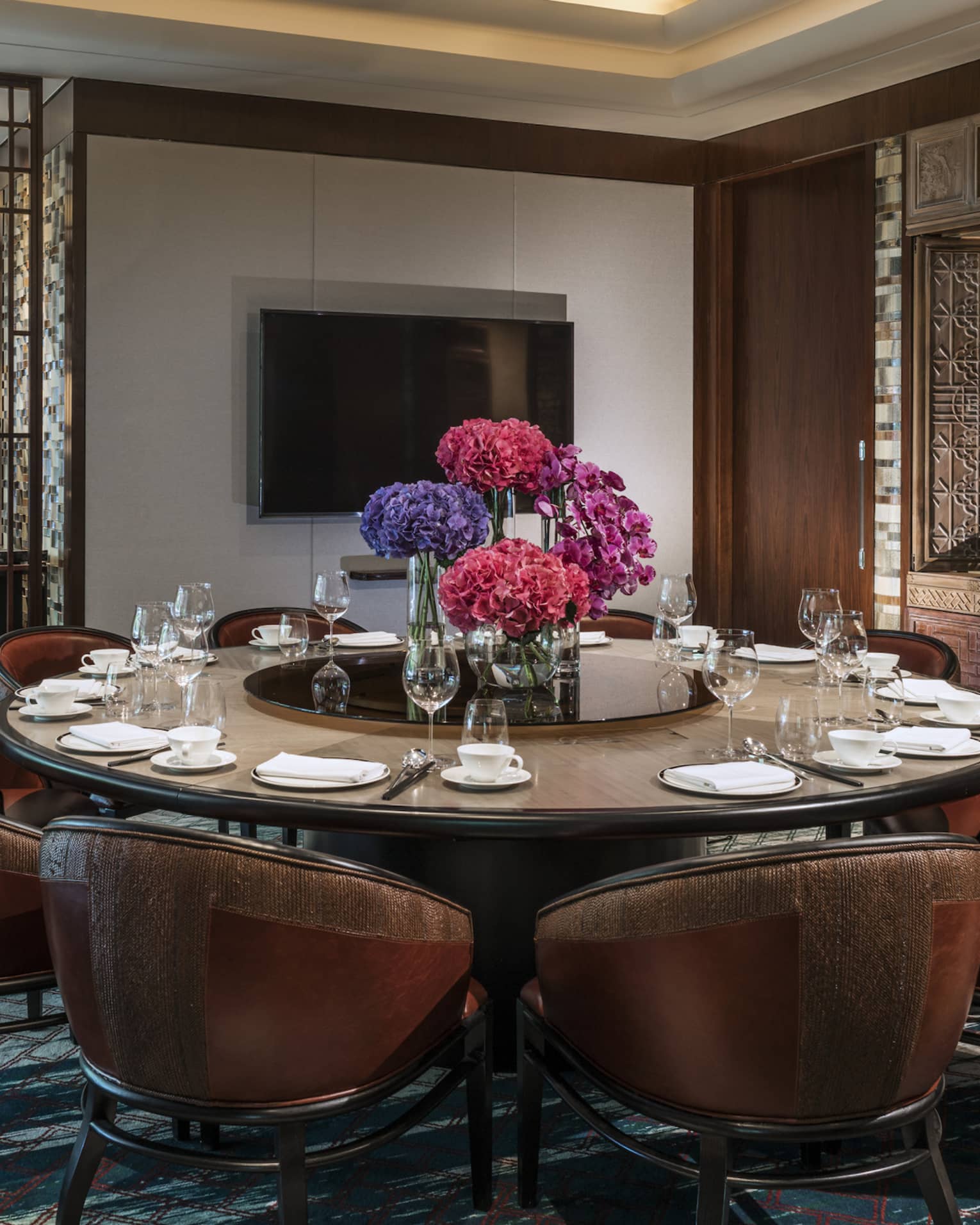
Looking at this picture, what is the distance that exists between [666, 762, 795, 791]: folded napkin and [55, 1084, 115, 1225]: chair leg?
40.2 inches

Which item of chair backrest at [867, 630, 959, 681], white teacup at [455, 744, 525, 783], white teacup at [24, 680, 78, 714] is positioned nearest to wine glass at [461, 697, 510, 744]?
white teacup at [455, 744, 525, 783]

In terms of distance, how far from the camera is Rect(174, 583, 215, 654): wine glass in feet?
9.03

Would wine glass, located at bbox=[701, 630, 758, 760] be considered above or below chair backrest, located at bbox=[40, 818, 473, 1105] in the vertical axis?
above

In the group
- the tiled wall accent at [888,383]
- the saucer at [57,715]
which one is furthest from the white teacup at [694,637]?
the tiled wall accent at [888,383]

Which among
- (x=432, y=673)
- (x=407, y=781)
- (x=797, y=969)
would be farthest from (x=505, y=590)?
(x=797, y=969)

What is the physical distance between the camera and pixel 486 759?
6.79 feet

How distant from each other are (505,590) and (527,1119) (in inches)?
38.0

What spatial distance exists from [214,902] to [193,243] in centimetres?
452

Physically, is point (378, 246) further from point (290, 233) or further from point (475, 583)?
point (475, 583)

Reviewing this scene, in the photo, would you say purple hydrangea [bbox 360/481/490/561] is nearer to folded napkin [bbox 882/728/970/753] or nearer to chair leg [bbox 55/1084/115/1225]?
folded napkin [bbox 882/728/970/753]

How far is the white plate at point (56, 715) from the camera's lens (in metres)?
2.68

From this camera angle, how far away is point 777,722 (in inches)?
84.9

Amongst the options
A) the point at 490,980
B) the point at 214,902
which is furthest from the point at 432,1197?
the point at 214,902

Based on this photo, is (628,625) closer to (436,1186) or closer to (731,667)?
(731,667)
